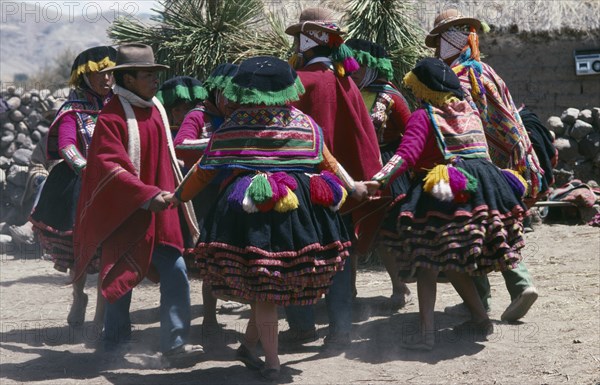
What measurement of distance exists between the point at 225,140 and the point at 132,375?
1497mm

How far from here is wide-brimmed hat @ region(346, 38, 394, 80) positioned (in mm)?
6352

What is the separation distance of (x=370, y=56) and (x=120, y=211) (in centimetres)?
217

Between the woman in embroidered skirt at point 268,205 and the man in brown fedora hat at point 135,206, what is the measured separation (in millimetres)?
323

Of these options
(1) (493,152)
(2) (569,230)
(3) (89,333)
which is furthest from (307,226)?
(2) (569,230)

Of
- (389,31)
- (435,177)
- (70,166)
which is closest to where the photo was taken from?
(435,177)

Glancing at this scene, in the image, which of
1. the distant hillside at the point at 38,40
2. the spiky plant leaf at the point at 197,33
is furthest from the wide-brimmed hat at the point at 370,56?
the distant hillside at the point at 38,40

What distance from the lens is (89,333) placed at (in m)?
6.41

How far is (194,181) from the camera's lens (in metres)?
5.08

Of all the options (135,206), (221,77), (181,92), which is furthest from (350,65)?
A: (135,206)

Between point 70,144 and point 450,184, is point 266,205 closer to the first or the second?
point 450,184

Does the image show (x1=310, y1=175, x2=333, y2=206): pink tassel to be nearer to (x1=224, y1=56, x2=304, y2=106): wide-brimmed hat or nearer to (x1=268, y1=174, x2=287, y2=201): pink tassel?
(x1=268, y1=174, x2=287, y2=201): pink tassel

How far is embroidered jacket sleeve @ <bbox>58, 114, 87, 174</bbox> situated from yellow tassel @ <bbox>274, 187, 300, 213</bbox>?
1.81m

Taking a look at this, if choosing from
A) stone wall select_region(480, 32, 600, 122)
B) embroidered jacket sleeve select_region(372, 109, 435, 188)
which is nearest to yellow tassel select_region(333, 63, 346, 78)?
embroidered jacket sleeve select_region(372, 109, 435, 188)

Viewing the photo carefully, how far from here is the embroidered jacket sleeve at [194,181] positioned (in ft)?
16.6
